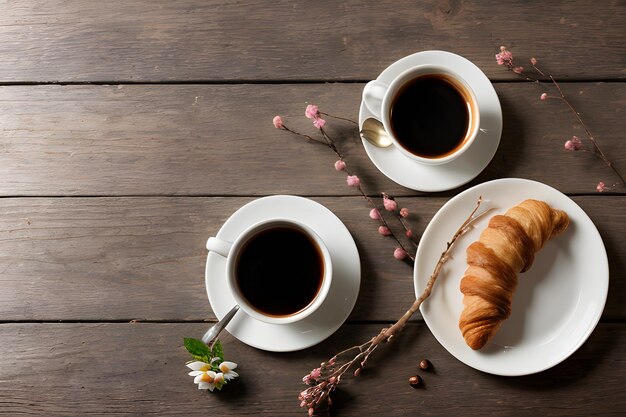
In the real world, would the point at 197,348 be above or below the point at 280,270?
below

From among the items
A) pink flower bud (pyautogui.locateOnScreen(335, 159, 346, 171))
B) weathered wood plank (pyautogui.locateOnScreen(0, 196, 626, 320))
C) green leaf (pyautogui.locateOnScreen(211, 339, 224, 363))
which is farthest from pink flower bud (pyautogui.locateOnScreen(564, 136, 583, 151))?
green leaf (pyautogui.locateOnScreen(211, 339, 224, 363))

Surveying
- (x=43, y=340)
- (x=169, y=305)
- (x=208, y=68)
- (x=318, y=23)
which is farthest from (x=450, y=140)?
(x=43, y=340)

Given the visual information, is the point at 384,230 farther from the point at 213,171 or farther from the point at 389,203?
the point at 213,171

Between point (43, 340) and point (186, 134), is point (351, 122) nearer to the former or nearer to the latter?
point (186, 134)

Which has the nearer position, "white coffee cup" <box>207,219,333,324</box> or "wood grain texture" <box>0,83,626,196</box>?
"white coffee cup" <box>207,219,333,324</box>

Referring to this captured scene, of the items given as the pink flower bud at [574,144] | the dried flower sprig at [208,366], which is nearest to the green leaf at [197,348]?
the dried flower sprig at [208,366]

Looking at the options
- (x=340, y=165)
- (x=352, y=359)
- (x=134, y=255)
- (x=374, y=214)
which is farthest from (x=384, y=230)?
(x=134, y=255)

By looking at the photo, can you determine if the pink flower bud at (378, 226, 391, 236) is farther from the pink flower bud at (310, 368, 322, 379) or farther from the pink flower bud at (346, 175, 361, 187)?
the pink flower bud at (310, 368, 322, 379)
